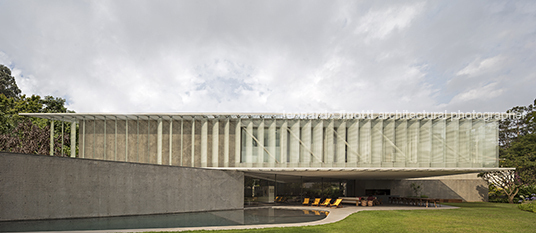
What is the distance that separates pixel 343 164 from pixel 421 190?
1803cm

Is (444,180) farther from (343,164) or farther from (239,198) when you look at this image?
(239,198)

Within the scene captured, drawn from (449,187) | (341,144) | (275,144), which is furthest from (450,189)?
(275,144)

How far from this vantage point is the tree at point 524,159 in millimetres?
31156

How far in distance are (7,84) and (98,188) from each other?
60521 millimetres

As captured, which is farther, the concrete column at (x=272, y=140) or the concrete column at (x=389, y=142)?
the concrete column at (x=272, y=140)

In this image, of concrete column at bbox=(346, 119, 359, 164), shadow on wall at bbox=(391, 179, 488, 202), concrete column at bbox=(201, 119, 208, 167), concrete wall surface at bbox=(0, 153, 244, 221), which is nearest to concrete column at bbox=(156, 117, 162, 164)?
concrete column at bbox=(201, 119, 208, 167)

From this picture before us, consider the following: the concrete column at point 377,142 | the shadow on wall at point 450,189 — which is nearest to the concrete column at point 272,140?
the concrete column at point 377,142

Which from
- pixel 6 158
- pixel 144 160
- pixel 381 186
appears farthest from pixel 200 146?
pixel 381 186

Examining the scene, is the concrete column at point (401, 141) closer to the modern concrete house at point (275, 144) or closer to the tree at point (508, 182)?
the modern concrete house at point (275, 144)

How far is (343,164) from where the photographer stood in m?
22.5

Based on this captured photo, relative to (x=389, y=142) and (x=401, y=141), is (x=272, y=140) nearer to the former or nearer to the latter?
(x=389, y=142)

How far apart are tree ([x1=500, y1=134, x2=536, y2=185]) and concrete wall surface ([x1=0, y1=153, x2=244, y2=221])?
28775 mm

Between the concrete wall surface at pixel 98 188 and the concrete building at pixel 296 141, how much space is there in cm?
254

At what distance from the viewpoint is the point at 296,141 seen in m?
23.1
